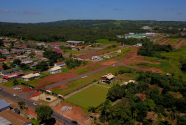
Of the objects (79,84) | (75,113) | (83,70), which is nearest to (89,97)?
(75,113)

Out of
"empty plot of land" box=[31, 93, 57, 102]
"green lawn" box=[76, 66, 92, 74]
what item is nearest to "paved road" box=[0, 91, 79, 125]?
"empty plot of land" box=[31, 93, 57, 102]

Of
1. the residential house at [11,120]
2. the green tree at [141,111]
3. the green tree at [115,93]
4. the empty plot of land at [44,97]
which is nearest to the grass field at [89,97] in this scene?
the green tree at [115,93]

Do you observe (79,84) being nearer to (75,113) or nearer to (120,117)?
(75,113)

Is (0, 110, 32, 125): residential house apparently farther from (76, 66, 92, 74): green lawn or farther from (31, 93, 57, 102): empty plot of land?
(76, 66, 92, 74): green lawn

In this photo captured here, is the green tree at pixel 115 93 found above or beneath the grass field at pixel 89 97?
above

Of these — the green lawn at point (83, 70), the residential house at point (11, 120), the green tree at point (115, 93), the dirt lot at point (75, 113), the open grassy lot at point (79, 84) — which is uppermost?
the green tree at point (115, 93)

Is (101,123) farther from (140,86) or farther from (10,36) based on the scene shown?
(10,36)

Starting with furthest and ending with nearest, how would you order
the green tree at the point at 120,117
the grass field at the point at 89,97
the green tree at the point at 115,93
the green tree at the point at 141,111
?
the grass field at the point at 89,97, the green tree at the point at 115,93, the green tree at the point at 141,111, the green tree at the point at 120,117

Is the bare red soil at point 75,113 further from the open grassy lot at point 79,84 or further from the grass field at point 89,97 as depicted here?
the open grassy lot at point 79,84

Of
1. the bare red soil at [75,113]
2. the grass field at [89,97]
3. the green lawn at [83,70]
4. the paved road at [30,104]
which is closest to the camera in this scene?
the paved road at [30,104]
